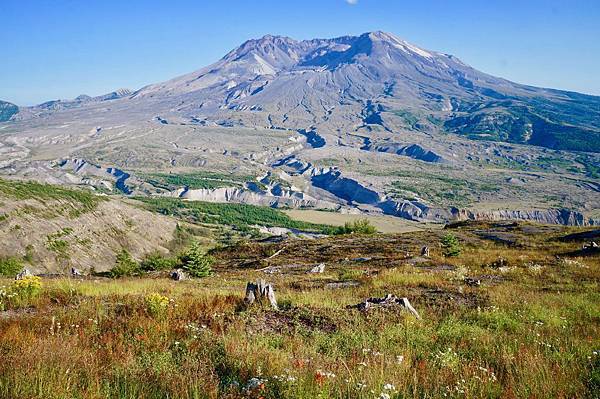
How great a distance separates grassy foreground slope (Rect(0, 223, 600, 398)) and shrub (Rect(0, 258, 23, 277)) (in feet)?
131

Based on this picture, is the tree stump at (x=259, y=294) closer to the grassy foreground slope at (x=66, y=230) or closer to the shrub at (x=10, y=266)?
the shrub at (x=10, y=266)

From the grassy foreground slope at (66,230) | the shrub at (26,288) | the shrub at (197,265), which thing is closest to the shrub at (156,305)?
the shrub at (26,288)

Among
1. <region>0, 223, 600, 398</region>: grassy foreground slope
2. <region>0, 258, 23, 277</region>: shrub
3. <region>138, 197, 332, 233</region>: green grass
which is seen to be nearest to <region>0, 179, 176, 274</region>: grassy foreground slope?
<region>0, 258, 23, 277</region>: shrub

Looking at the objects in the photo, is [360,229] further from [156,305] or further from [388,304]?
[156,305]

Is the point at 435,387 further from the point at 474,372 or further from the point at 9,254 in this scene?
the point at 9,254

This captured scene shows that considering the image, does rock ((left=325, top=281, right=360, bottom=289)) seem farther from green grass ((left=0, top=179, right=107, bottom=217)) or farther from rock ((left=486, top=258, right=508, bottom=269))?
green grass ((left=0, top=179, right=107, bottom=217))

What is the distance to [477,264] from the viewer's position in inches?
946

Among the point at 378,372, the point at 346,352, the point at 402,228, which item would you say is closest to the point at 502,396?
the point at 378,372

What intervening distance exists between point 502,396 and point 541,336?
3.95 meters

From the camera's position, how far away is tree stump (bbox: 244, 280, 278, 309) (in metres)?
11.4

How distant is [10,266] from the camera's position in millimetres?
48688

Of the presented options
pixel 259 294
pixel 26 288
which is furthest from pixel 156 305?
pixel 26 288

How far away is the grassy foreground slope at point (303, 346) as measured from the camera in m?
5.48

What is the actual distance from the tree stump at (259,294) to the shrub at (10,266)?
41.8 meters
